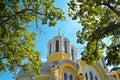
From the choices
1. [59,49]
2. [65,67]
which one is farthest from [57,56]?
[65,67]

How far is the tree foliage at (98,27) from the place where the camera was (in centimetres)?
1273

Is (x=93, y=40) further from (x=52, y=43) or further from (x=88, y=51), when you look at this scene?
(x=52, y=43)

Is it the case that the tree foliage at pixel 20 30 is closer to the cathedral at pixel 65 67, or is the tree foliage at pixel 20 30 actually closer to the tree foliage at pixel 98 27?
the tree foliage at pixel 98 27

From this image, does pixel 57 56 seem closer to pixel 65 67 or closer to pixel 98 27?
pixel 65 67

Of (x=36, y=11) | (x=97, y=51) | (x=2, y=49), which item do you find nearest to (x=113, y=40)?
(x=97, y=51)

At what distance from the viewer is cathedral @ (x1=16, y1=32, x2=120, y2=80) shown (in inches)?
1061

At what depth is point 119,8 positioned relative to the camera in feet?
39.8

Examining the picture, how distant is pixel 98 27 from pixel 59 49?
18.7 m

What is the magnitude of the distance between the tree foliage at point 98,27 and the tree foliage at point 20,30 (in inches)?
61.0

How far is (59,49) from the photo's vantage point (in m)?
32.1

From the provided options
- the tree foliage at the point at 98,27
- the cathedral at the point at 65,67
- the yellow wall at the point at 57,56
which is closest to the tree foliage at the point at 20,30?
the tree foliage at the point at 98,27

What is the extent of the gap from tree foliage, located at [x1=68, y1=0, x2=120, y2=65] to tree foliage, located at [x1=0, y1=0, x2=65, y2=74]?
1.55m

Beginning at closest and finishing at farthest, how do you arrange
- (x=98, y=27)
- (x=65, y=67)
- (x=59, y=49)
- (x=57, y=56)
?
(x=98, y=27)
(x=65, y=67)
(x=57, y=56)
(x=59, y=49)

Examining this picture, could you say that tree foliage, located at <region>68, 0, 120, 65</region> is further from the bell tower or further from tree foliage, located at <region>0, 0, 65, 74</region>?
the bell tower
